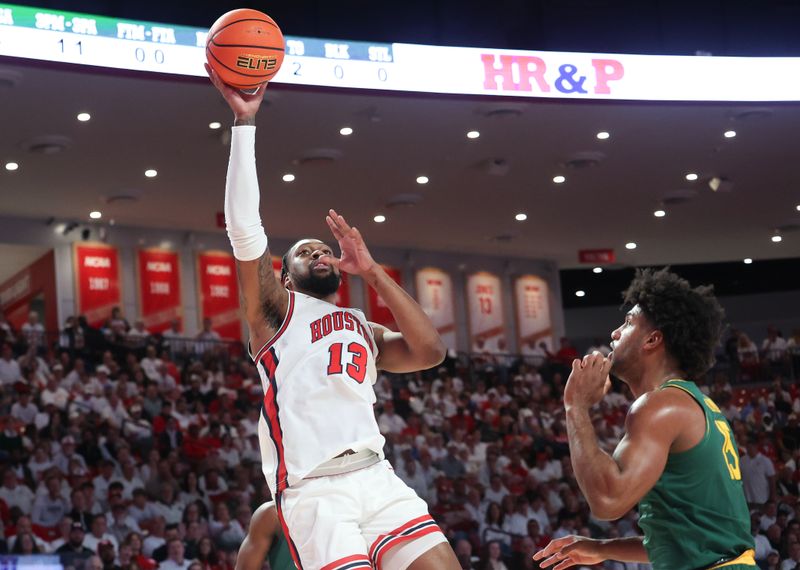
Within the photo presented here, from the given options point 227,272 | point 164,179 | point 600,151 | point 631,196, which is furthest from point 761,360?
point 164,179

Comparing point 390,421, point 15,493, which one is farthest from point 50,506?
point 390,421

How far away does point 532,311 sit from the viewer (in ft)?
77.3

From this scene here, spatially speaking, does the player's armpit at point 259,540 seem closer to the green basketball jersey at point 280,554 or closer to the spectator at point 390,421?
the green basketball jersey at point 280,554

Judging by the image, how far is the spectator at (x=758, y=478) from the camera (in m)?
14.5

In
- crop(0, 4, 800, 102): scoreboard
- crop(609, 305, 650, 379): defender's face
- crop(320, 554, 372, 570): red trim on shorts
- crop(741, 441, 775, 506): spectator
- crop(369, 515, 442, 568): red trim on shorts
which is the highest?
crop(0, 4, 800, 102): scoreboard

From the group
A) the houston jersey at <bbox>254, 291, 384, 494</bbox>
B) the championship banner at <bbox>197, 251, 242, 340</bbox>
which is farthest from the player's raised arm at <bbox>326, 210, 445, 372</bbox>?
the championship banner at <bbox>197, 251, 242, 340</bbox>

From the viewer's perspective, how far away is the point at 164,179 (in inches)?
652

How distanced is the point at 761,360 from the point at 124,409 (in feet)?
39.5

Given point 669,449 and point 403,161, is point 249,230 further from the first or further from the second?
point 403,161

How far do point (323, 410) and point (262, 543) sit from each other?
4.28 ft

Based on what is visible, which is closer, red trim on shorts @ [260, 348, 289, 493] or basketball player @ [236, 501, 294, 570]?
red trim on shorts @ [260, 348, 289, 493]

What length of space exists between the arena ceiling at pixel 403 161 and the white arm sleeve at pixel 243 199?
28.3 ft

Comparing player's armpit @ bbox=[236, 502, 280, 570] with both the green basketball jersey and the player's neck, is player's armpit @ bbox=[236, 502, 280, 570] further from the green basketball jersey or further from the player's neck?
the player's neck

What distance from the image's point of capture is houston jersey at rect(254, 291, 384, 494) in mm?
3795
